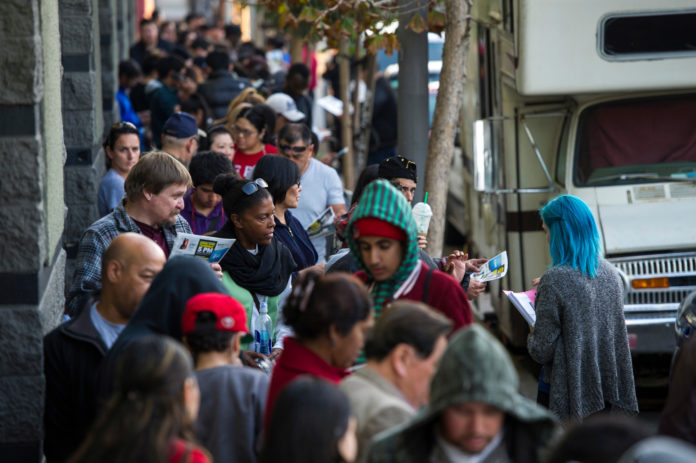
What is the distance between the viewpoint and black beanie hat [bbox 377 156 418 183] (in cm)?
658

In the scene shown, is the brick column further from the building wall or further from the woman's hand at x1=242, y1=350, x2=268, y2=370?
the woman's hand at x1=242, y1=350, x2=268, y2=370

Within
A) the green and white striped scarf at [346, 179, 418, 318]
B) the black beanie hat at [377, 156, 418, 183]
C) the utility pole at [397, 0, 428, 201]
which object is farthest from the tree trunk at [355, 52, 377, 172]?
the green and white striped scarf at [346, 179, 418, 318]

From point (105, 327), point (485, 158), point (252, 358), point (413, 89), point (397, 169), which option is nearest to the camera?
point (105, 327)

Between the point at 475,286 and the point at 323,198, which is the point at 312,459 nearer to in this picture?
the point at 475,286

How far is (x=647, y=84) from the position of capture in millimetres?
8227

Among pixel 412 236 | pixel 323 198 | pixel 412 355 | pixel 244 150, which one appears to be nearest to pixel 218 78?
pixel 244 150

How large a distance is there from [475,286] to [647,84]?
3.05m

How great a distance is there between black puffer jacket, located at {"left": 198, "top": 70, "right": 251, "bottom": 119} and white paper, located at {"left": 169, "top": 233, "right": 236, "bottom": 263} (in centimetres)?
718

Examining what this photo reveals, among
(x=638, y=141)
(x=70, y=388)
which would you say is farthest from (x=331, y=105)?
(x=70, y=388)

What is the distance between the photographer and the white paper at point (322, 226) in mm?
7996

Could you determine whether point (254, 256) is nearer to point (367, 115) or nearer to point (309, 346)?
point (309, 346)

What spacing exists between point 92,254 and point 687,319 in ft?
9.39

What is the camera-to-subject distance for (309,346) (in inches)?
152

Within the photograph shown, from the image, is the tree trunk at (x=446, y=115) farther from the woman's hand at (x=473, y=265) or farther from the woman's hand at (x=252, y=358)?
the woman's hand at (x=252, y=358)
